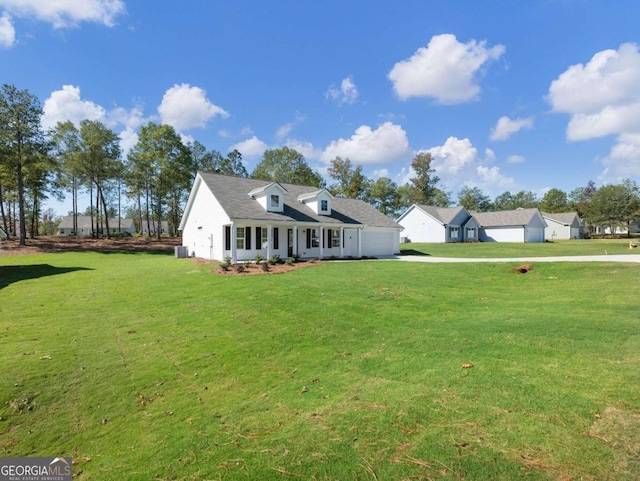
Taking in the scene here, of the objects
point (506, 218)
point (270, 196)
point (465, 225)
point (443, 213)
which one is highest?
point (443, 213)

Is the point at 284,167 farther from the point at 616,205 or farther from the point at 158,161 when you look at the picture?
the point at 616,205

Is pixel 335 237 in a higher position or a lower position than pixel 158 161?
lower

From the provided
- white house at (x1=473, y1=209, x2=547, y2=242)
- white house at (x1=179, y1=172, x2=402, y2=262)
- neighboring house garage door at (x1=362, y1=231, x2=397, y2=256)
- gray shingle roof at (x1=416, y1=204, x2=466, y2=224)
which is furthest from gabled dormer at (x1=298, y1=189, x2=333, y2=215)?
white house at (x1=473, y1=209, x2=547, y2=242)

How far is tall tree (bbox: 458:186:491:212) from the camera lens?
270 feet

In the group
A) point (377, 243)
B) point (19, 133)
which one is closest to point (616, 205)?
point (377, 243)

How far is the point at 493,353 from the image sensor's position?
5.44 meters

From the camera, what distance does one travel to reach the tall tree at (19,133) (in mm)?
30812

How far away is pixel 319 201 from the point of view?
25.9 metres

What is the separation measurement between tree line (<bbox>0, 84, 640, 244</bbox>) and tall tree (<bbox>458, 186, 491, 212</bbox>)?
44cm

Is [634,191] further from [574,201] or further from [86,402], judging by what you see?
[86,402]

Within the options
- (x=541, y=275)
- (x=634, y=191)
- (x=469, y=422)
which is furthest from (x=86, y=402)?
(x=634, y=191)

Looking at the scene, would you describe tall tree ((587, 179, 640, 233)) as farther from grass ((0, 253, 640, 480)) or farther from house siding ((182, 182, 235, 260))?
house siding ((182, 182, 235, 260))
